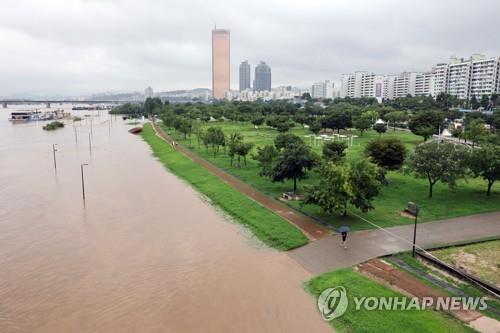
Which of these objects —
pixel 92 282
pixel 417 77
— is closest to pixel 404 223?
pixel 92 282

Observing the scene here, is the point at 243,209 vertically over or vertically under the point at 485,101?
under

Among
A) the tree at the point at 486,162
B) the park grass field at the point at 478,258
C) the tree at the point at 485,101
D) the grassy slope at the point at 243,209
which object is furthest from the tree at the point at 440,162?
the tree at the point at 485,101

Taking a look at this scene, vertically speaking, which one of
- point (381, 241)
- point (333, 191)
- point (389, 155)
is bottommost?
point (381, 241)

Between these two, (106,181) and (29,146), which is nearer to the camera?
(106,181)

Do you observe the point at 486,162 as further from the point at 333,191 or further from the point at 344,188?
the point at 333,191

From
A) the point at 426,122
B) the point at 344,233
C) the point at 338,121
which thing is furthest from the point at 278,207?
the point at 426,122

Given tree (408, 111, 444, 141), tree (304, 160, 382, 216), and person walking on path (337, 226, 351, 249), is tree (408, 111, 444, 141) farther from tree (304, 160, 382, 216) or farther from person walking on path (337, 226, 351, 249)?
person walking on path (337, 226, 351, 249)

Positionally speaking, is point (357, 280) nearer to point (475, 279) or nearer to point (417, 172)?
point (475, 279)

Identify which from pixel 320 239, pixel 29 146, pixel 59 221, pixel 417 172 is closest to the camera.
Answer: pixel 320 239
